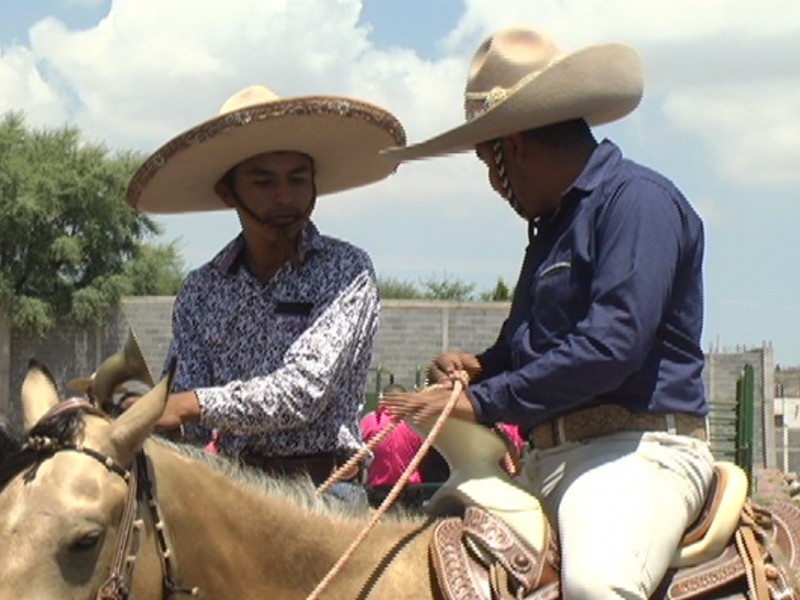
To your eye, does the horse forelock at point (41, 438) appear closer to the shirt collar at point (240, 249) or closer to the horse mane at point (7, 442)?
the horse mane at point (7, 442)

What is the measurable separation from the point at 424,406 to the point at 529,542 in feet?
1.56

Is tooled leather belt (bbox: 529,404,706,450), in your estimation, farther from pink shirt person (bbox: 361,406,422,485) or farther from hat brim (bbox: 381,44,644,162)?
pink shirt person (bbox: 361,406,422,485)

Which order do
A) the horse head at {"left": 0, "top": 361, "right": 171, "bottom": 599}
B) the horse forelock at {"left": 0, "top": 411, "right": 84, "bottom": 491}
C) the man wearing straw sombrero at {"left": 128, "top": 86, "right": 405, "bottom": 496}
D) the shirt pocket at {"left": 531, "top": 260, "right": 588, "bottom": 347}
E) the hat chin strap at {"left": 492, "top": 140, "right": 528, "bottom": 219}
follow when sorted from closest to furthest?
the horse head at {"left": 0, "top": 361, "right": 171, "bottom": 599}, the horse forelock at {"left": 0, "top": 411, "right": 84, "bottom": 491}, the shirt pocket at {"left": 531, "top": 260, "right": 588, "bottom": 347}, the hat chin strap at {"left": 492, "top": 140, "right": 528, "bottom": 219}, the man wearing straw sombrero at {"left": 128, "top": 86, "right": 405, "bottom": 496}

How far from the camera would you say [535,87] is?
429 centimetres

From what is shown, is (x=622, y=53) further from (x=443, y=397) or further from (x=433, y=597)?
(x=433, y=597)

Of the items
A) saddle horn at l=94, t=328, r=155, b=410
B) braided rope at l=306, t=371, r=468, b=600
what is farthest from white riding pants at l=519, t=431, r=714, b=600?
saddle horn at l=94, t=328, r=155, b=410

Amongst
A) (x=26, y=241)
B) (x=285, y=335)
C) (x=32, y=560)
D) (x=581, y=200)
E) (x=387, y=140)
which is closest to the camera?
(x=32, y=560)

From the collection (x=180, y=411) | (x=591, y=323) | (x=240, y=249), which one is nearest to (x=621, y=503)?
(x=591, y=323)

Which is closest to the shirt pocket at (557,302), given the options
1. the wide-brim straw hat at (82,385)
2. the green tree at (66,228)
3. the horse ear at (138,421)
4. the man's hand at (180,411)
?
the man's hand at (180,411)

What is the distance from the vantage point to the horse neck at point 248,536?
3.82 metres

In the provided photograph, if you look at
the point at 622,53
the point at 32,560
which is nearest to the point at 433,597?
the point at 32,560

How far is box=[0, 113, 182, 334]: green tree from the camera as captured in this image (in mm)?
32094

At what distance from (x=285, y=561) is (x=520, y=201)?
49.4 inches

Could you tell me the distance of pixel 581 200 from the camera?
169 inches
